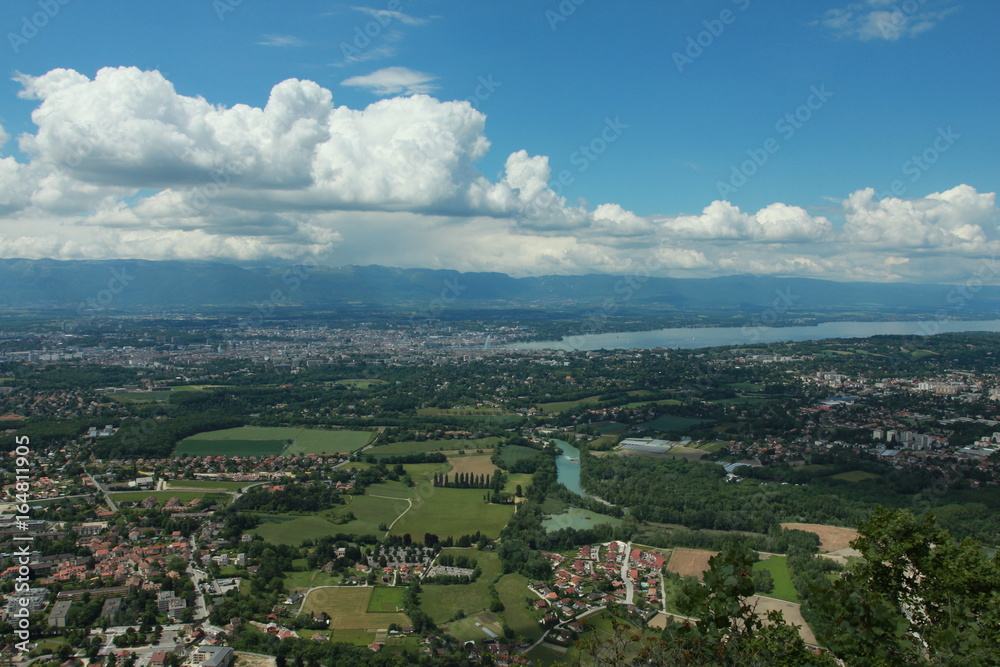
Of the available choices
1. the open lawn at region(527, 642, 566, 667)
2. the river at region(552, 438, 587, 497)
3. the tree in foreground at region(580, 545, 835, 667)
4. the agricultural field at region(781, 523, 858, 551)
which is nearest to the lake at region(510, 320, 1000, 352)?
the river at region(552, 438, 587, 497)

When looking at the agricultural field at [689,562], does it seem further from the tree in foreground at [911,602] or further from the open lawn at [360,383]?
the open lawn at [360,383]

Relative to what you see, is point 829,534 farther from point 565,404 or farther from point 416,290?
point 416,290

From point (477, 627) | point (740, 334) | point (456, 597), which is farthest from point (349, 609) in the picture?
point (740, 334)

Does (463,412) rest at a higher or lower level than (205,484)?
higher

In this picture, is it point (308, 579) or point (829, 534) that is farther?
point (829, 534)

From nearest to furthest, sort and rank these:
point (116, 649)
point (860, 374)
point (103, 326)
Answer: point (116, 649), point (860, 374), point (103, 326)

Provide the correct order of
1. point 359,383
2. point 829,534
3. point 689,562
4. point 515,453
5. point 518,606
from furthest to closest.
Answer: point 359,383, point 515,453, point 829,534, point 689,562, point 518,606

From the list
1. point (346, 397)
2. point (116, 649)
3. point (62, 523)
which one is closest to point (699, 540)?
point (116, 649)

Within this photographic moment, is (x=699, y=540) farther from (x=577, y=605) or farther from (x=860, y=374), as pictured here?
(x=860, y=374)
